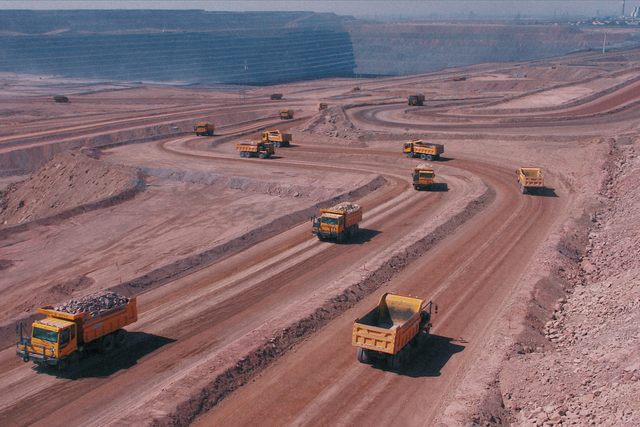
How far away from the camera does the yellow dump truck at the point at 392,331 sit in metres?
17.7

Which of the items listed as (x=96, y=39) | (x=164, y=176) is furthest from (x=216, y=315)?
(x=96, y=39)

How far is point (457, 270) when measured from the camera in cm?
2753

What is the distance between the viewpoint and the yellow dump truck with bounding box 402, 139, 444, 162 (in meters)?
54.4

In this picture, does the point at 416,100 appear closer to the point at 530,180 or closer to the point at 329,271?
the point at 530,180

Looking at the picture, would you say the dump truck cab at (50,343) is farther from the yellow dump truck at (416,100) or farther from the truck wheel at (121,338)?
the yellow dump truck at (416,100)

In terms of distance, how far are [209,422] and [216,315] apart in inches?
306

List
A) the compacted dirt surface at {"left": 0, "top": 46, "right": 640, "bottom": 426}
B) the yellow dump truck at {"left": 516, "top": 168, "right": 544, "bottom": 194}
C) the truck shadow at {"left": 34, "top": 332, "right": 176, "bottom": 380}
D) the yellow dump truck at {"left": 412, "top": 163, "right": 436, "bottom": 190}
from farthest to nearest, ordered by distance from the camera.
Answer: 1. the yellow dump truck at {"left": 412, "top": 163, "right": 436, "bottom": 190}
2. the yellow dump truck at {"left": 516, "top": 168, "right": 544, "bottom": 194}
3. the truck shadow at {"left": 34, "top": 332, "right": 176, "bottom": 380}
4. the compacted dirt surface at {"left": 0, "top": 46, "right": 640, "bottom": 426}

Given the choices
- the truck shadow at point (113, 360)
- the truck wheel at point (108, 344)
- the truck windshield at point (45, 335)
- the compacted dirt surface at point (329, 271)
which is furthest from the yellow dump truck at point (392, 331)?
the truck windshield at point (45, 335)

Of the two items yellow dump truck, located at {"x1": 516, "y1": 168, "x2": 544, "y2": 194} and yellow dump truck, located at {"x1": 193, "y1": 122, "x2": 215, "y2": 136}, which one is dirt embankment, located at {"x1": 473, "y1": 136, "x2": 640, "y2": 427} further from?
yellow dump truck, located at {"x1": 193, "y1": 122, "x2": 215, "y2": 136}

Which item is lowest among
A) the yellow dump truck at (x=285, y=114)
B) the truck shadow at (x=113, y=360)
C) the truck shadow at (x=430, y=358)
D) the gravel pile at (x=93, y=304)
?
the truck shadow at (x=113, y=360)

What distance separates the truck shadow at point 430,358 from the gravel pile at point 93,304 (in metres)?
10.1

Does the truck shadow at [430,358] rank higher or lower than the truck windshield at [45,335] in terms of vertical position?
lower

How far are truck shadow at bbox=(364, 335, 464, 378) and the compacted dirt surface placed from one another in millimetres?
97

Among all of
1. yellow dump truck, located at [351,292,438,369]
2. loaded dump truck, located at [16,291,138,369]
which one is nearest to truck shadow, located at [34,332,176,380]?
loaded dump truck, located at [16,291,138,369]
